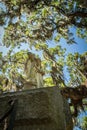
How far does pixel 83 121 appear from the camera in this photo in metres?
15.9

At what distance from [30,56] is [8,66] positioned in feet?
14.8

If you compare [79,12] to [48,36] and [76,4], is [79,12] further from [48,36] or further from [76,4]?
[48,36]

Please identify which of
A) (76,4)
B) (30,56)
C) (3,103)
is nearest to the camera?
(3,103)

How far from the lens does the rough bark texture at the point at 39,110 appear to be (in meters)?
3.68

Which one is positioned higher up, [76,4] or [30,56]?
[76,4]

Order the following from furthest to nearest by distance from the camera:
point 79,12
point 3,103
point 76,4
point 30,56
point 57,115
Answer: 1. point 30,56
2. point 76,4
3. point 79,12
4. point 3,103
5. point 57,115

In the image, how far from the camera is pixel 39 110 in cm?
383

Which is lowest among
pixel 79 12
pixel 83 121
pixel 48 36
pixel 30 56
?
pixel 83 121

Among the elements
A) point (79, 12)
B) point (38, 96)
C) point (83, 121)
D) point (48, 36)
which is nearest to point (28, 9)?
point (48, 36)

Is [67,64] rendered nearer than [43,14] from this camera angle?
No

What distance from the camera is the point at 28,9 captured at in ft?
36.2

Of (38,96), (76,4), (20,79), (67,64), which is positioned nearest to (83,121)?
(67,64)

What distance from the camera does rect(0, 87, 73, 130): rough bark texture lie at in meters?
3.68

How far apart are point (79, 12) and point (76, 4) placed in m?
1.03
